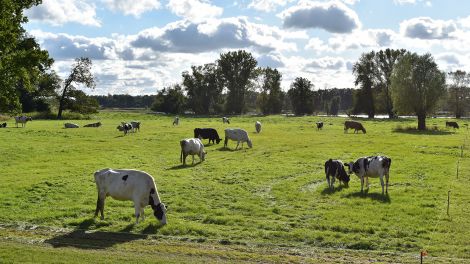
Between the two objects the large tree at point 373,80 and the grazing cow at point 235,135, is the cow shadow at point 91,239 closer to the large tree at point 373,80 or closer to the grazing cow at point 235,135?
the grazing cow at point 235,135

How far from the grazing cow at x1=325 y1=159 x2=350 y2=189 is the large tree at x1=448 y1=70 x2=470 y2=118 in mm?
118356

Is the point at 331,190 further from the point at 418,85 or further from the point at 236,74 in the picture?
the point at 236,74

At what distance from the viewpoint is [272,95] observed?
147625mm

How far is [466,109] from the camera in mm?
143500

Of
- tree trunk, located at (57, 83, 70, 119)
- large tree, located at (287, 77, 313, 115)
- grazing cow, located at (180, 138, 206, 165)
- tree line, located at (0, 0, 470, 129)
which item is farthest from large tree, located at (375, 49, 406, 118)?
grazing cow, located at (180, 138, 206, 165)

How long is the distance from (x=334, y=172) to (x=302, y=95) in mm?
115506

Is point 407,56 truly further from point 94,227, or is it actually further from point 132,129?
point 94,227

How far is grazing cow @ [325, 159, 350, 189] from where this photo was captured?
26219mm

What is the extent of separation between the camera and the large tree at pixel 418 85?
2906 inches

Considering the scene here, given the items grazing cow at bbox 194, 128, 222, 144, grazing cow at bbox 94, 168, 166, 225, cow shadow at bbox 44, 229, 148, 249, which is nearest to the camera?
cow shadow at bbox 44, 229, 148, 249

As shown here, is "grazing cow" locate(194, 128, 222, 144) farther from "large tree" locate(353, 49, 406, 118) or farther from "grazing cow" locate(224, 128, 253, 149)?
"large tree" locate(353, 49, 406, 118)

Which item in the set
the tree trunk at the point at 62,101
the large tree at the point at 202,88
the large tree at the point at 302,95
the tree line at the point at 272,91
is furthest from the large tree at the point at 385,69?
the tree trunk at the point at 62,101

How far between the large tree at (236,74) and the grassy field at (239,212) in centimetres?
10383

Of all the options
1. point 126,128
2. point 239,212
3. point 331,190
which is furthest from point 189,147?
point 126,128
